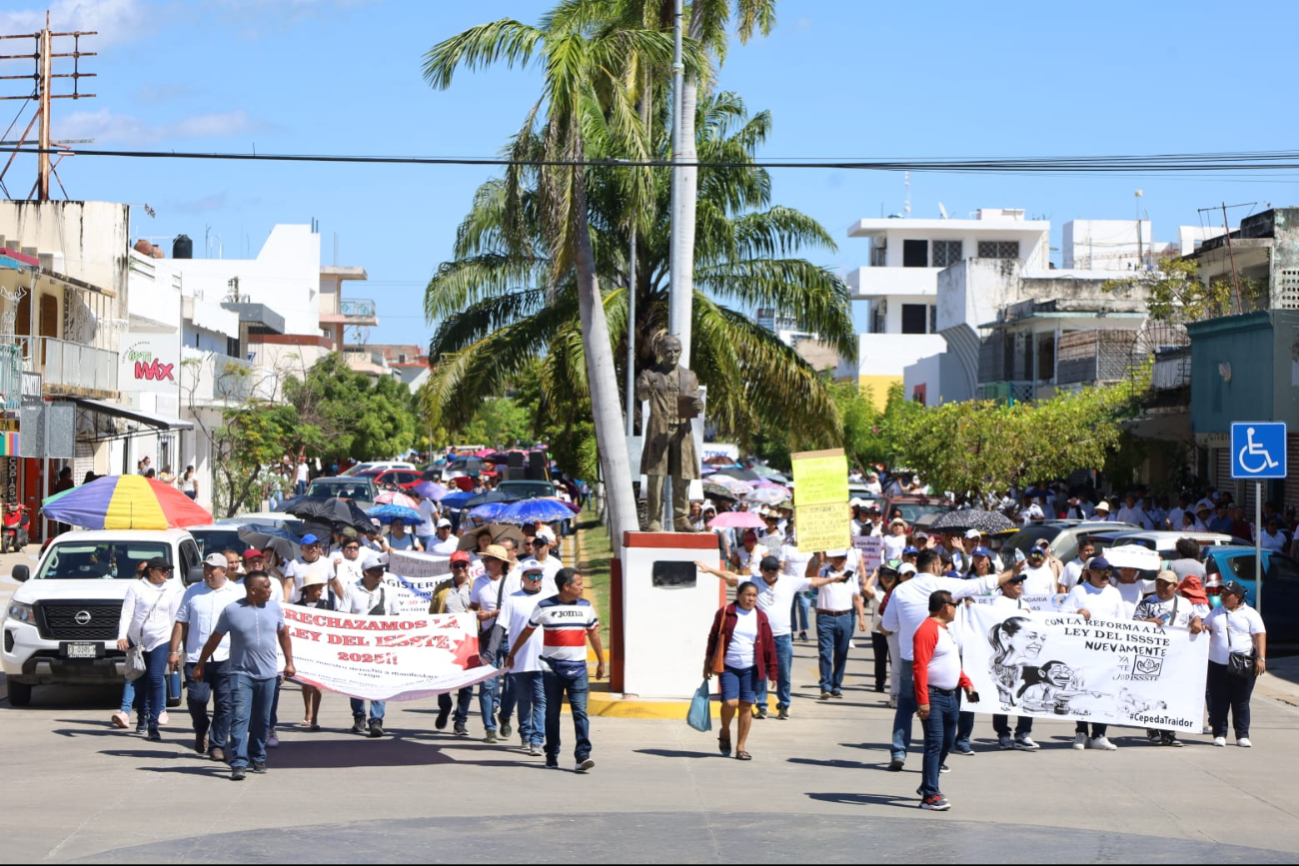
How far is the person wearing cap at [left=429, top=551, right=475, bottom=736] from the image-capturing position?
47.8ft

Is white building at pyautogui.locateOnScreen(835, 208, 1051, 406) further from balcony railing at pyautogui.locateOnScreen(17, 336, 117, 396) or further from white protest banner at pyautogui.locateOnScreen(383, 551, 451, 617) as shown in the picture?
white protest banner at pyautogui.locateOnScreen(383, 551, 451, 617)

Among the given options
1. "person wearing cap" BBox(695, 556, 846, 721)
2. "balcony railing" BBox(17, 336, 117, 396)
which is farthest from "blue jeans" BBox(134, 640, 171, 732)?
"balcony railing" BBox(17, 336, 117, 396)

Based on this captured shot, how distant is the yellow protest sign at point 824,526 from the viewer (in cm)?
1791

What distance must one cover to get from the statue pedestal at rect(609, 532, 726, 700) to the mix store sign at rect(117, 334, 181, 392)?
26.9m

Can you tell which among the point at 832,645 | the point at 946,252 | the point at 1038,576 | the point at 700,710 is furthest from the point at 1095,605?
the point at 946,252

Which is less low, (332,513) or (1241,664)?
(332,513)

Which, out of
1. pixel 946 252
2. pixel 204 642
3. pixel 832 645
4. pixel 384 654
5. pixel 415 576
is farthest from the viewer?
pixel 946 252

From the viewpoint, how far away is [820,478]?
18609 millimetres

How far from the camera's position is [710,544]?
52.4 feet

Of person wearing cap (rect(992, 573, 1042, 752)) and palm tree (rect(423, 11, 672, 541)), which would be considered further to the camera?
palm tree (rect(423, 11, 672, 541))

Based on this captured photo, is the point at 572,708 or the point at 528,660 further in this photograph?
the point at 528,660

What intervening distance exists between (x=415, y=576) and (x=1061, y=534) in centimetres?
968

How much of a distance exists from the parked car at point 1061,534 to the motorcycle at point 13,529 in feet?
68.6

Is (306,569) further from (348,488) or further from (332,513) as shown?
(348,488)
